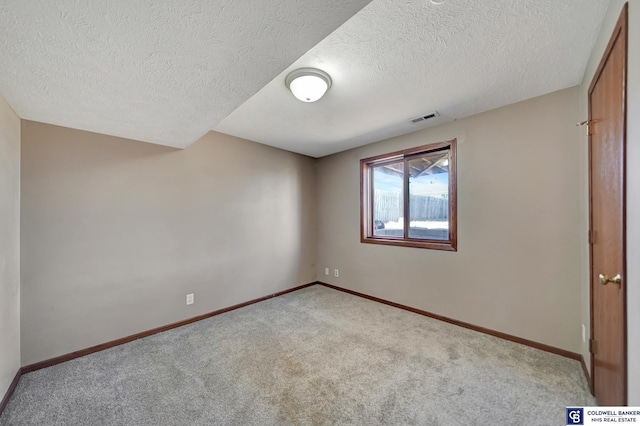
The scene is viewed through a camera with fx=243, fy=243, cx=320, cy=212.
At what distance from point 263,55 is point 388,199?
2.84m

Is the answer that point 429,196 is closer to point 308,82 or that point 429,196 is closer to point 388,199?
point 388,199

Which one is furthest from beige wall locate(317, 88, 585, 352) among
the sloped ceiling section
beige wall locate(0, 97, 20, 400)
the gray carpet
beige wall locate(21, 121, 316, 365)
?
beige wall locate(0, 97, 20, 400)

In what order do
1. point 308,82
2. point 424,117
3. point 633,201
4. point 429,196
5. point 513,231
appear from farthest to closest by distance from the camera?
point 429,196 → point 424,117 → point 513,231 → point 308,82 → point 633,201

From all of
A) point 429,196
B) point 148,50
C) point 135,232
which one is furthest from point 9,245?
point 429,196

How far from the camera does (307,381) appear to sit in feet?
6.16

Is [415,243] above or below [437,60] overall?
below

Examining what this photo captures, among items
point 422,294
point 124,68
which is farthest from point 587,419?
point 124,68

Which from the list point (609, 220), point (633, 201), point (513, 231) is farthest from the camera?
point (513, 231)

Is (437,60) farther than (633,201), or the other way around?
(437,60)

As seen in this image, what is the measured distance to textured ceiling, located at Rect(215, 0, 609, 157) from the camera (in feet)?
4.40

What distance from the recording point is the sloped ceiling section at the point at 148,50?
101cm

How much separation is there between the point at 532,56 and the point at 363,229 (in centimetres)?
263

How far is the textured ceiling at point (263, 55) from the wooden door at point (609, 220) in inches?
14.1

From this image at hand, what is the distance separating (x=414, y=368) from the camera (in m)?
2.03
